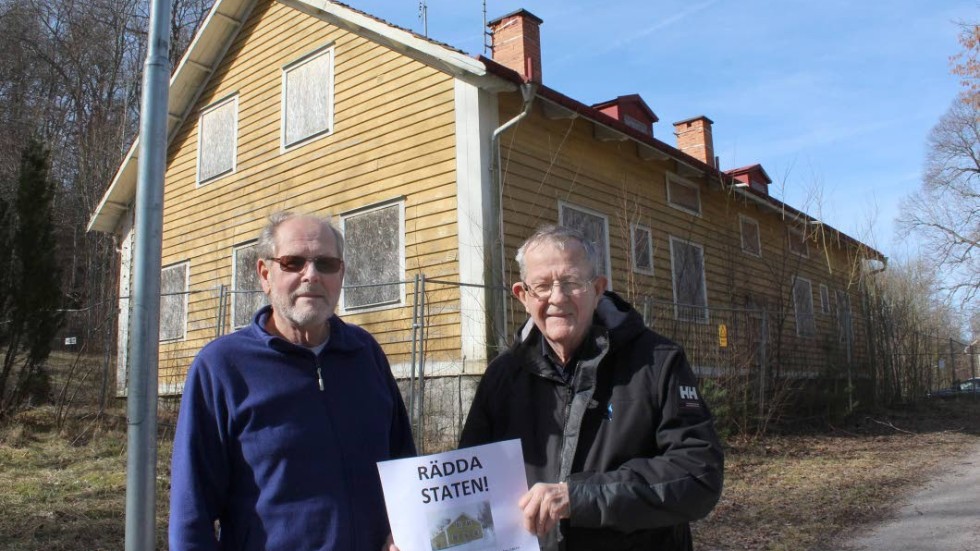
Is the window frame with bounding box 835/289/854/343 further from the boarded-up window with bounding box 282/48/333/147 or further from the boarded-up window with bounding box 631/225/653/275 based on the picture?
the boarded-up window with bounding box 282/48/333/147

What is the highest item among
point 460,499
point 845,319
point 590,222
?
point 590,222

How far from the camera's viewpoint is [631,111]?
576 inches

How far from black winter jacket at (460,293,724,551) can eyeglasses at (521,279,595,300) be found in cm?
12

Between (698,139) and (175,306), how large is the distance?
41.1 feet

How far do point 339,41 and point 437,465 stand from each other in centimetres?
1148

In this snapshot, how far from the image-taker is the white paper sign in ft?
7.22

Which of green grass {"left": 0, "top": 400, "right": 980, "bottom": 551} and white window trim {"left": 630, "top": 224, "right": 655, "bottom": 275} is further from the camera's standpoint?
white window trim {"left": 630, "top": 224, "right": 655, "bottom": 275}

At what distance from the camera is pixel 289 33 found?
13562 mm

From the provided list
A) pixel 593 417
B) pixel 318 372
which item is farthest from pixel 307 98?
pixel 593 417

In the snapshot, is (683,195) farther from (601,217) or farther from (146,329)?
(146,329)

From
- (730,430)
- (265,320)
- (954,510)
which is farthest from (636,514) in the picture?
(730,430)

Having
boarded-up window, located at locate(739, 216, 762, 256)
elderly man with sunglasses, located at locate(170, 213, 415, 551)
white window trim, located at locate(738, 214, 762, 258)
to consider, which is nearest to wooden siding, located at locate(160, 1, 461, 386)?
elderly man with sunglasses, located at locate(170, 213, 415, 551)

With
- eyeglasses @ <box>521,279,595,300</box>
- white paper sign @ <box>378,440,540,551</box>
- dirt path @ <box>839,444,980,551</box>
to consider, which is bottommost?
dirt path @ <box>839,444,980,551</box>

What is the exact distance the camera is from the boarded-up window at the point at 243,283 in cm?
1322
